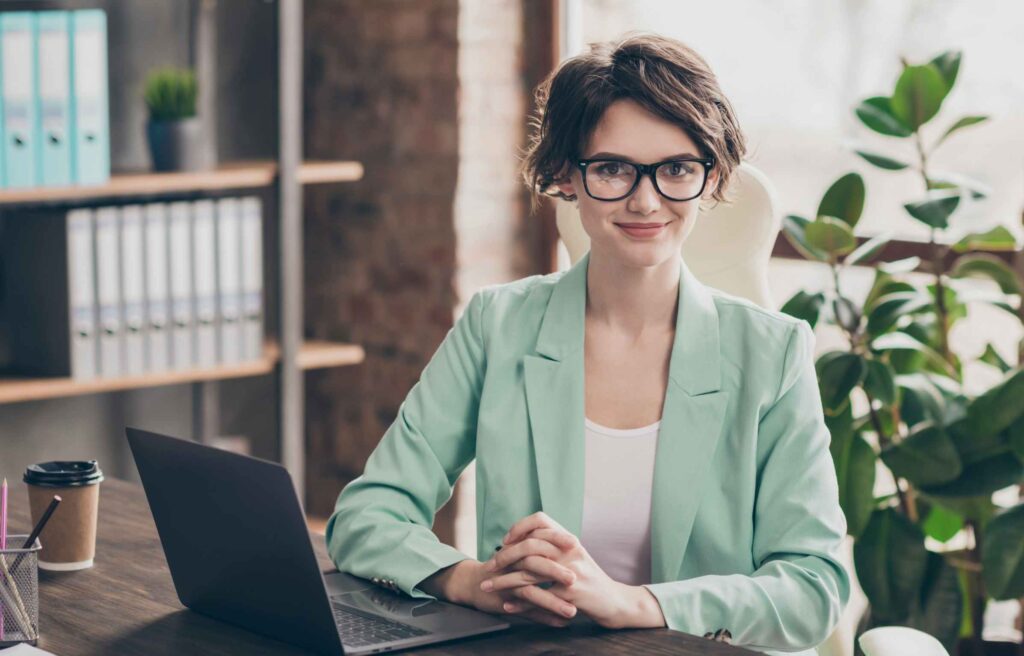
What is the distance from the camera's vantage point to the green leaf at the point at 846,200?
9.00ft

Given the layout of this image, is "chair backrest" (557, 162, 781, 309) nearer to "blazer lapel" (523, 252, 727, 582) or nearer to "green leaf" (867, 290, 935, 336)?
"blazer lapel" (523, 252, 727, 582)

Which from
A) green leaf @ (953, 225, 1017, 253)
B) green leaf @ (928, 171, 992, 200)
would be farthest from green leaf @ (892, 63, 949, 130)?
green leaf @ (953, 225, 1017, 253)

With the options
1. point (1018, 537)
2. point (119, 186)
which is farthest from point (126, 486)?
point (1018, 537)

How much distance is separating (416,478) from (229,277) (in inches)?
70.2

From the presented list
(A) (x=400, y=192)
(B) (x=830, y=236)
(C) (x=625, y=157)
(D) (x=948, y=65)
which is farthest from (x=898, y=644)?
(A) (x=400, y=192)

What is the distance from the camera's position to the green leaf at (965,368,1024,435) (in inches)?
102

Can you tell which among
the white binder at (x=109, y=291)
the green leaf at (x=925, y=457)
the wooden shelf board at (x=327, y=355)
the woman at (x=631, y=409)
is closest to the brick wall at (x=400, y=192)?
the wooden shelf board at (x=327, y=355)

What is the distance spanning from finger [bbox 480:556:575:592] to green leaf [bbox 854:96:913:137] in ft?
4.96

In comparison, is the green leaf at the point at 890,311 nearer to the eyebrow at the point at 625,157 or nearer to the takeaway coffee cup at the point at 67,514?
the eyebrow at the point at 625,157

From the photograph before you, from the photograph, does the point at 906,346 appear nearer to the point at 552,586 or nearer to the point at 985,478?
the point at 985,478

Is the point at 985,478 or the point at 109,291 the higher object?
the point at 109,291

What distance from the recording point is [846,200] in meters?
2.75

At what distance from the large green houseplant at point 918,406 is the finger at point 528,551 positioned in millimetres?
1222

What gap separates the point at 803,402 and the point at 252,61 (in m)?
2.43
